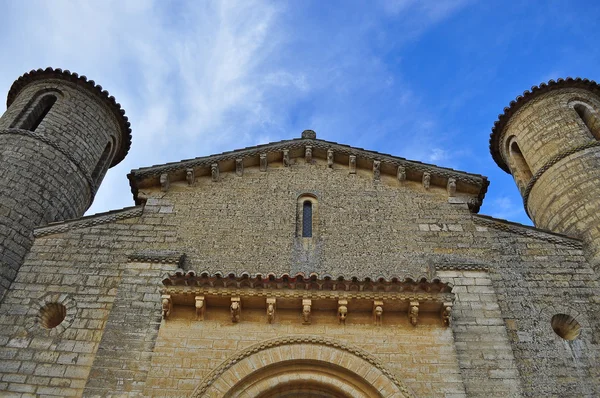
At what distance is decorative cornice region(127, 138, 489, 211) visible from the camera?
10.9 metres

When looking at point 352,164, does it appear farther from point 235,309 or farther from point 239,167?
point 235,309

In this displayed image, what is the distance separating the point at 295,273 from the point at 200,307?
179 cm

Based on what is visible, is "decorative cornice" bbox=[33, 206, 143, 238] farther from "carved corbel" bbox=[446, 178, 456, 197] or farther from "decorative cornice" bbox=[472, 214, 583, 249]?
"decorative cornice" bbox=[472, 214, 583, 249]

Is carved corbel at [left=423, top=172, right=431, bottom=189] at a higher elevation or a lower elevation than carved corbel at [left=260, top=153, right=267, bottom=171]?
lower

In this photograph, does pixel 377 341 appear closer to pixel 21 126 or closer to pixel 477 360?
pixel 477 360

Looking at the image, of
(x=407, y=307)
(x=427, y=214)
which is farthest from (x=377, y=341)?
(x=427, y=214)

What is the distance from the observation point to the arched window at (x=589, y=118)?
42.0 feet

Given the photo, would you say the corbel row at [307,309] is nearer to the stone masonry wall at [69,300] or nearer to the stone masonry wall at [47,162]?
the stone masonry wall at [69,300]

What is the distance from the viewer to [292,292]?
328 inches

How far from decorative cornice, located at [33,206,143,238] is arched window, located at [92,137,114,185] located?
10.8ft

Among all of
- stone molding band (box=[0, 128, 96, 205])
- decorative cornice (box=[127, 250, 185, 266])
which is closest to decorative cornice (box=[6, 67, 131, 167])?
stone molding band (box=[0, 128, 96, 205])

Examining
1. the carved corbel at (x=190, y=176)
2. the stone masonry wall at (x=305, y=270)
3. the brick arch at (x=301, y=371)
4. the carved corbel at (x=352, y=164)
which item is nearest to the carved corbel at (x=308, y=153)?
the stone masonry wall at (x=305, y=270)

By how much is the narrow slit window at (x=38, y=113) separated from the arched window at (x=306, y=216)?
20.9 ft

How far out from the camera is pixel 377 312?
8250 mm
